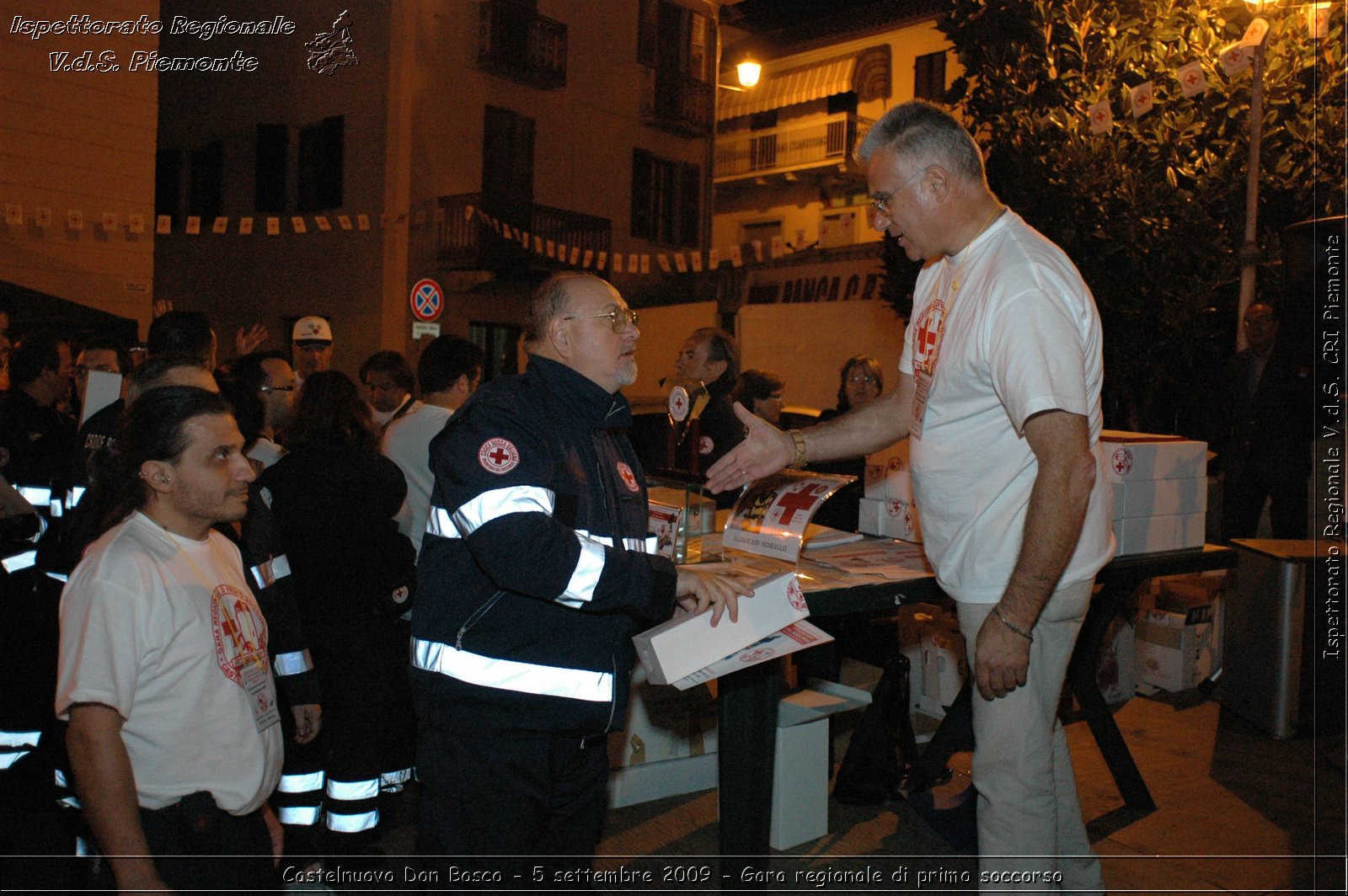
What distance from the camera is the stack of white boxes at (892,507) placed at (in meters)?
3.91

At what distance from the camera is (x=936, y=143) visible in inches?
103

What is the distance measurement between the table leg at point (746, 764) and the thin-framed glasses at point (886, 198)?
1351 mm

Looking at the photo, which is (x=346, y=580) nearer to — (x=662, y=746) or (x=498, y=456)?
(x=662, y=746)

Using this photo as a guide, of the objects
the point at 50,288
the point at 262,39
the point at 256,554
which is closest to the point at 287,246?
the point at 262,39

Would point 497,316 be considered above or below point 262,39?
below

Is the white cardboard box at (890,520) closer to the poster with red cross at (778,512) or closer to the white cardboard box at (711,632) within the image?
the poster with red cross at (778,512)

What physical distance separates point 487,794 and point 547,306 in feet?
3.81

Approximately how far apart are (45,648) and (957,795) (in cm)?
331

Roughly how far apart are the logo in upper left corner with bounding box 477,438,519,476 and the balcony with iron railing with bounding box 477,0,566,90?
16.3m

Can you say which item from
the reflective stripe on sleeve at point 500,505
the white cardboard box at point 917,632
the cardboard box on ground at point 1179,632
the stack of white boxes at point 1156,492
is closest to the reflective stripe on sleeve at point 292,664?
the reflective stripe on sleeve at point 500,505

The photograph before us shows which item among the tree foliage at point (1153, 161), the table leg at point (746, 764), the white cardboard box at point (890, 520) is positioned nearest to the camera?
the table leg at point (746, 764)

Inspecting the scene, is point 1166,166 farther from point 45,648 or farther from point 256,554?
point 45,648

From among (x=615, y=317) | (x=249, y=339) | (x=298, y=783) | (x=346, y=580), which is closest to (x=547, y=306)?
(x=615, y=317)

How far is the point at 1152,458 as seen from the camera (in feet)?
12.6
